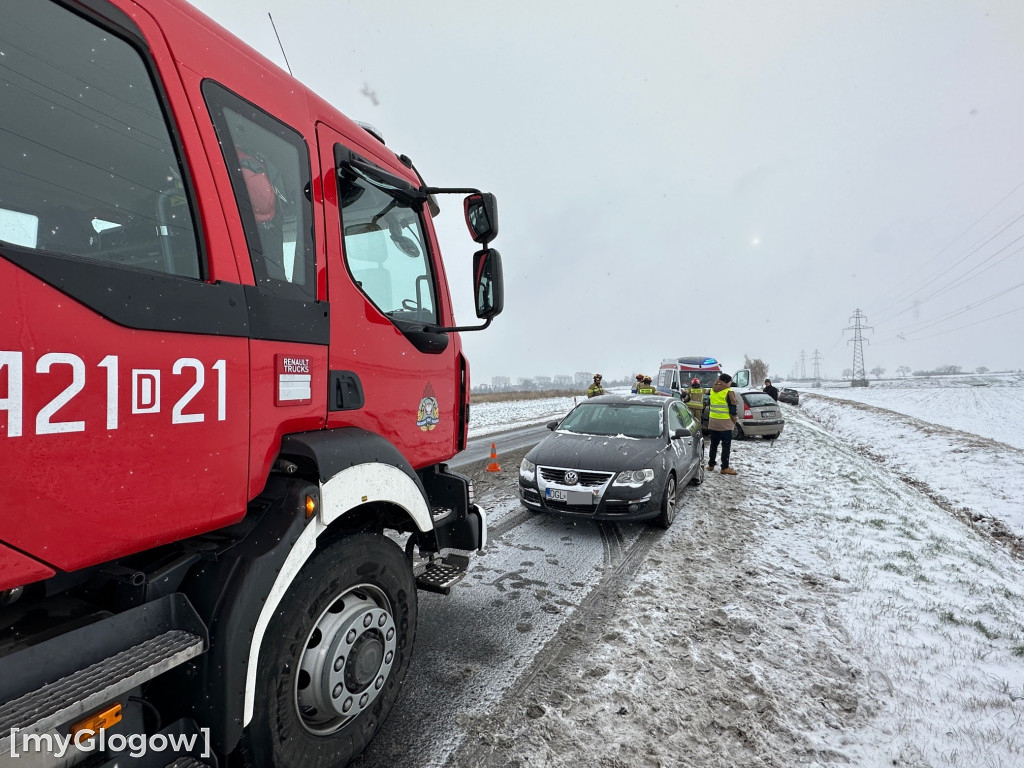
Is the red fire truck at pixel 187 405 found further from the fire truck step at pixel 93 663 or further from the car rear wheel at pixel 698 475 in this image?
the car rear wheel at pixel 698 475

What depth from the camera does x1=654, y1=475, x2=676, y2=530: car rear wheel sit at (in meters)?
5.51

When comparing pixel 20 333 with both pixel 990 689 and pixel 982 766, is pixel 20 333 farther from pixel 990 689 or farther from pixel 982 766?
pixel 990 689

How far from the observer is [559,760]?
226 centimetres

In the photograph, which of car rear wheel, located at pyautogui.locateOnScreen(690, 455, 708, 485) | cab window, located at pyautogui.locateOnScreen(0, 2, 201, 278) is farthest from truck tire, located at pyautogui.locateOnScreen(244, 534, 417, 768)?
car rear wheel, located at pyautogui.locateOnScreen(690, 455, 708, 485)

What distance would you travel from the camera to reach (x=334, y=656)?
2016mm

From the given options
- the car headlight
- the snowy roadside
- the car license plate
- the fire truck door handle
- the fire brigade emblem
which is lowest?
the snowy roadside

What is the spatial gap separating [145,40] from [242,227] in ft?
1.96

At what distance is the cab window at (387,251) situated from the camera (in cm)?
239

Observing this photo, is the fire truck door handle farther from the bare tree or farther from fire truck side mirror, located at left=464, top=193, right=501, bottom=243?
the bare tree

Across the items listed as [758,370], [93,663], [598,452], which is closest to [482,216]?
[93,663]

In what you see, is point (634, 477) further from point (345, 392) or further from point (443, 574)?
point (345, 392)

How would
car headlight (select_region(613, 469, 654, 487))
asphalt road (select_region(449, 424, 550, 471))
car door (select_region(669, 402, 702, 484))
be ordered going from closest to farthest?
car headlight (select_region(613, 469, 654, 487))
car door (select_region(669, 402, 702, 484))
asphalt road (select_region(449, 424, 550, 471))

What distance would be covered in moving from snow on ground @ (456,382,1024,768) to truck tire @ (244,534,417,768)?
0.63 m

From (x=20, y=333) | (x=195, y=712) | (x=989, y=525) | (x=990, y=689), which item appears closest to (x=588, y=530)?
(x=990, y=689)
